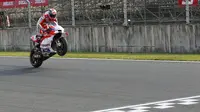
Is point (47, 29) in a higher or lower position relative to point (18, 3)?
lower

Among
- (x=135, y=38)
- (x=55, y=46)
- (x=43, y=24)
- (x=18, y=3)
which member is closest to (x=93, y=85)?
A: (x=55, y=46)

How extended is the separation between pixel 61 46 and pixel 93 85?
15.4 ft

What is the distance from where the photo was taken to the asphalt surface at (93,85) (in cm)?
915

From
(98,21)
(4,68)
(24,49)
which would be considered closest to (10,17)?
(24,49)

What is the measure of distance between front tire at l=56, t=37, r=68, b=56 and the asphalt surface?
509mm

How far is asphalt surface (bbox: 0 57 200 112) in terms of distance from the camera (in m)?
9.15

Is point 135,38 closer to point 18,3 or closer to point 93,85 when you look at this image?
point 18,3

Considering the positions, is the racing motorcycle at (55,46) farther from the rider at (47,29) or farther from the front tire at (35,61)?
the rider at (47,29)

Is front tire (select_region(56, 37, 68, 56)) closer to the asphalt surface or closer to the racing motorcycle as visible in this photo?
the racing motorcycle

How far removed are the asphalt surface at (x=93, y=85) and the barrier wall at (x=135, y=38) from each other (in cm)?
531

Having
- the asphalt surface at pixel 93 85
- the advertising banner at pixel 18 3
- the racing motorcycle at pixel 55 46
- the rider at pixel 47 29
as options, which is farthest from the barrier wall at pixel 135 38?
the rider at pixel 47 29

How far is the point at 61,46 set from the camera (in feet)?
52.6

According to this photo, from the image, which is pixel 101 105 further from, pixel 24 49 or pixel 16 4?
pixel 16 4

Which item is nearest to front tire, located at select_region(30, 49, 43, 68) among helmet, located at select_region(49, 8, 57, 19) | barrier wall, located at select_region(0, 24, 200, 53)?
helmet, located at select_region(49, 8, 57, 19)
